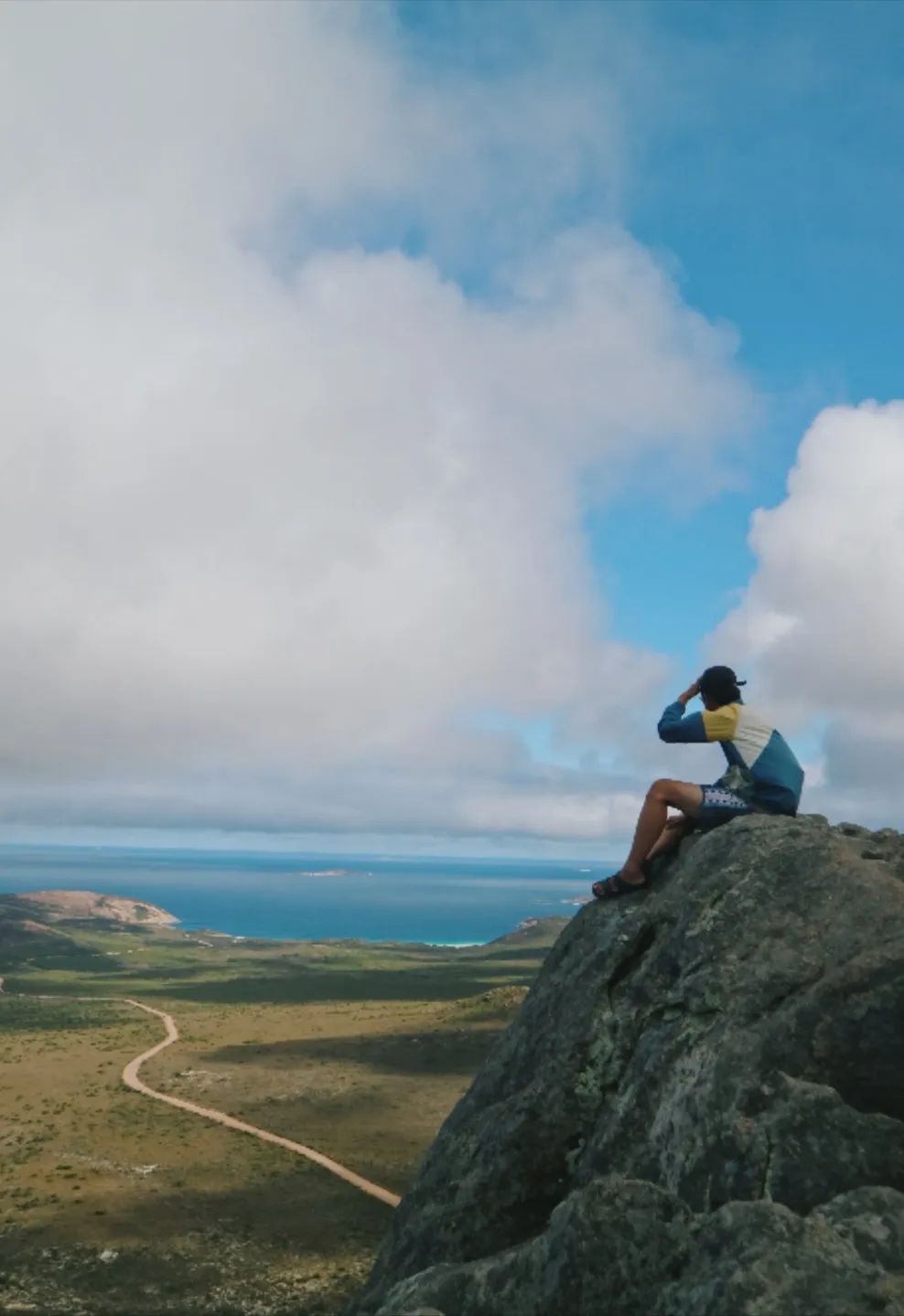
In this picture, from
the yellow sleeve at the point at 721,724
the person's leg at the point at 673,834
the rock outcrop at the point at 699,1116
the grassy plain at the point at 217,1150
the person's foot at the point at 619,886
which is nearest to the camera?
the rock outcrop at the point at 699,1116

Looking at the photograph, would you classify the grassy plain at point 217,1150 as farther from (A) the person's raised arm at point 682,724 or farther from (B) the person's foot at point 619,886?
(A) the person's raised arm at point 682,724

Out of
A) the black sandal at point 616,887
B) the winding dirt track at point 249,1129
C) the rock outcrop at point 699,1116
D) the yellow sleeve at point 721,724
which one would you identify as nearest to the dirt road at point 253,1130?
the winding dirt track at point 249,1129

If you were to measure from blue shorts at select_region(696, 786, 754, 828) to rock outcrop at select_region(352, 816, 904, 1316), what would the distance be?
2.69ft

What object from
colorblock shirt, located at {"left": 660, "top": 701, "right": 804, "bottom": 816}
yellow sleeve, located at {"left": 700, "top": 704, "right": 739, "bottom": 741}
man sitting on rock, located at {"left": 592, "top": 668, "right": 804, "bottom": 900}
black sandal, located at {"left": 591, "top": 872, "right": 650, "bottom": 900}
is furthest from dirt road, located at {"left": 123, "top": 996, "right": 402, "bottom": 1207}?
yellow sleeve, located at {"left": 700, "top": 704, "right": 739, "bottom": 741}

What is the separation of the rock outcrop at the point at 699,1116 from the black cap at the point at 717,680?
2623 mm

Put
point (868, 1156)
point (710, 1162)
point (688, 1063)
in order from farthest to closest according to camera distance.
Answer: point (688, 1063)
point (710, 1162)
point (868, 1156)

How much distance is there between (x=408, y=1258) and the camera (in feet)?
53.3

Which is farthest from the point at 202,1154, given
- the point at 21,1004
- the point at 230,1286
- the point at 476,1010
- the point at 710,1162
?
the point at 21,1004

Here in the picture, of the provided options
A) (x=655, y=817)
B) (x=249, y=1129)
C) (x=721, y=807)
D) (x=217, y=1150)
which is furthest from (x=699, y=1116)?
(x=249, y=1129)

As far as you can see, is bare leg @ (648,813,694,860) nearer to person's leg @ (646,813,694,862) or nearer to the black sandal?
person's leg @ (646,813,694,862)

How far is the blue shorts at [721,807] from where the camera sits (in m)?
18.8

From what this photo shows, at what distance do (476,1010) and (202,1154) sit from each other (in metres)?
53.2

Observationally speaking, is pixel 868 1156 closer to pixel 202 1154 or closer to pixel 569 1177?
pixel 569 1177

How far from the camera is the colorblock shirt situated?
1786cm
